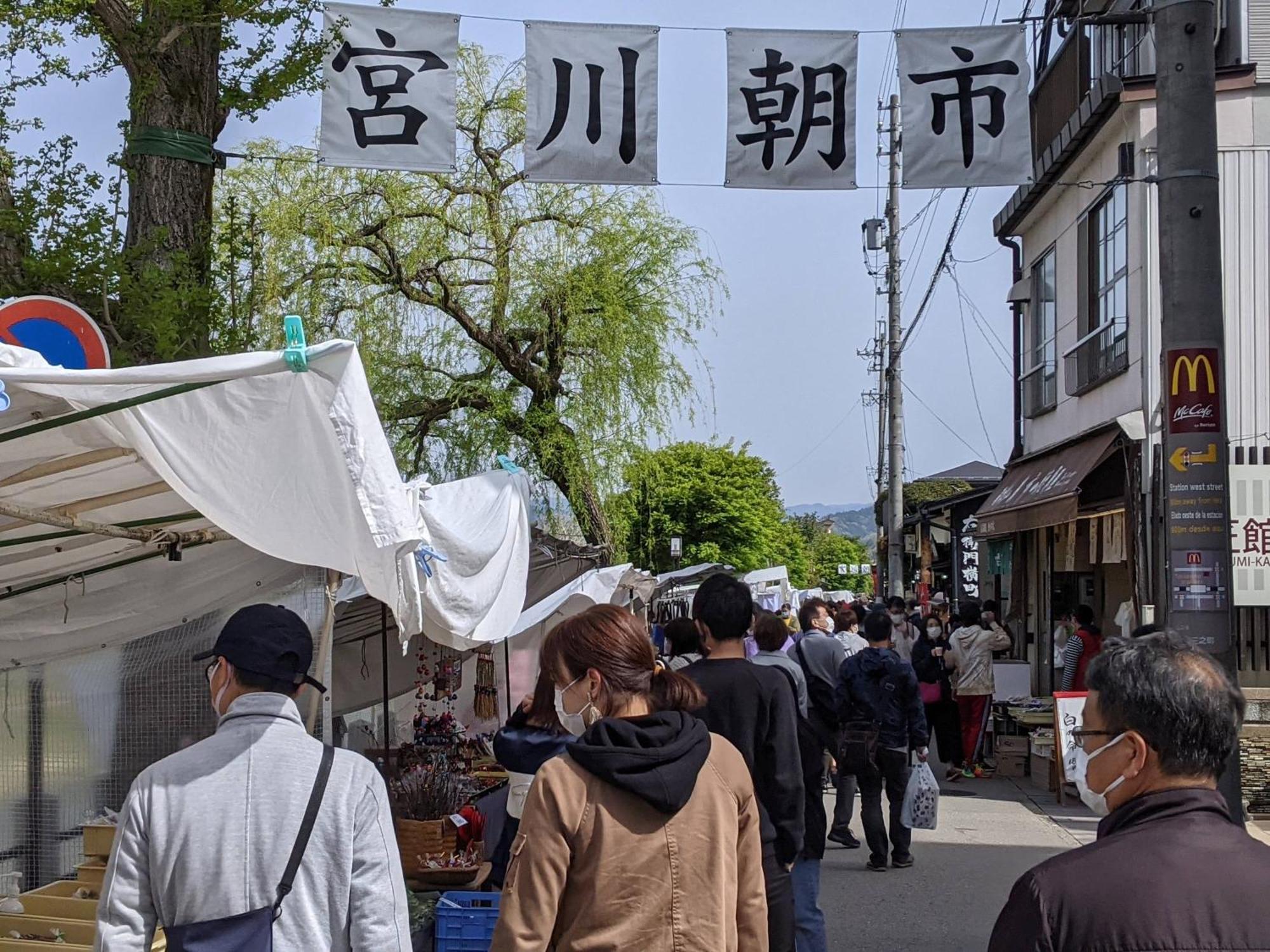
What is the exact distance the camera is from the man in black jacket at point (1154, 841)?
6.26 feet

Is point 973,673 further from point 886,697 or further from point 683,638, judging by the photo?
point 683,638

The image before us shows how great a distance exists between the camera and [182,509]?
5051 millimetres

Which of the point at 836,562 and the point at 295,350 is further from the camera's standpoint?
the point at 836,562

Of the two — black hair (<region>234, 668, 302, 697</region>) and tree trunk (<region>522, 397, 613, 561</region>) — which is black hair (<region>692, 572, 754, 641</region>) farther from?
tree trunk (<region>522, 397, 613, 561</region>)

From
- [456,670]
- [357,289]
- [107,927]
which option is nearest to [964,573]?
[357,289]

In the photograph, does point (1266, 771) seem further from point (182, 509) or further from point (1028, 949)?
point (1028, 949)

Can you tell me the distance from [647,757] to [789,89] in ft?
22.6

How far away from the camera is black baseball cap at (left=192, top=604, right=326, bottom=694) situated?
300 cm

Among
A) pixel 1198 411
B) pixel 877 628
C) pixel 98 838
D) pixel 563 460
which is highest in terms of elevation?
pixel 563 460

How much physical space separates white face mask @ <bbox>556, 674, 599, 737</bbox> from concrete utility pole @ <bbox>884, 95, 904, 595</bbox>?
2101cm

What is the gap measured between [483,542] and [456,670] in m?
4.34

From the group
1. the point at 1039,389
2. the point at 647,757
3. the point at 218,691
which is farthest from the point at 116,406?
the point at 1039,389

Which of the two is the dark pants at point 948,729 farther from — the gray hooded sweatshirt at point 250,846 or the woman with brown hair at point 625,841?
the gray hooded sweatshirt at point 250,846

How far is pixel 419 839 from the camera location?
261 inches
